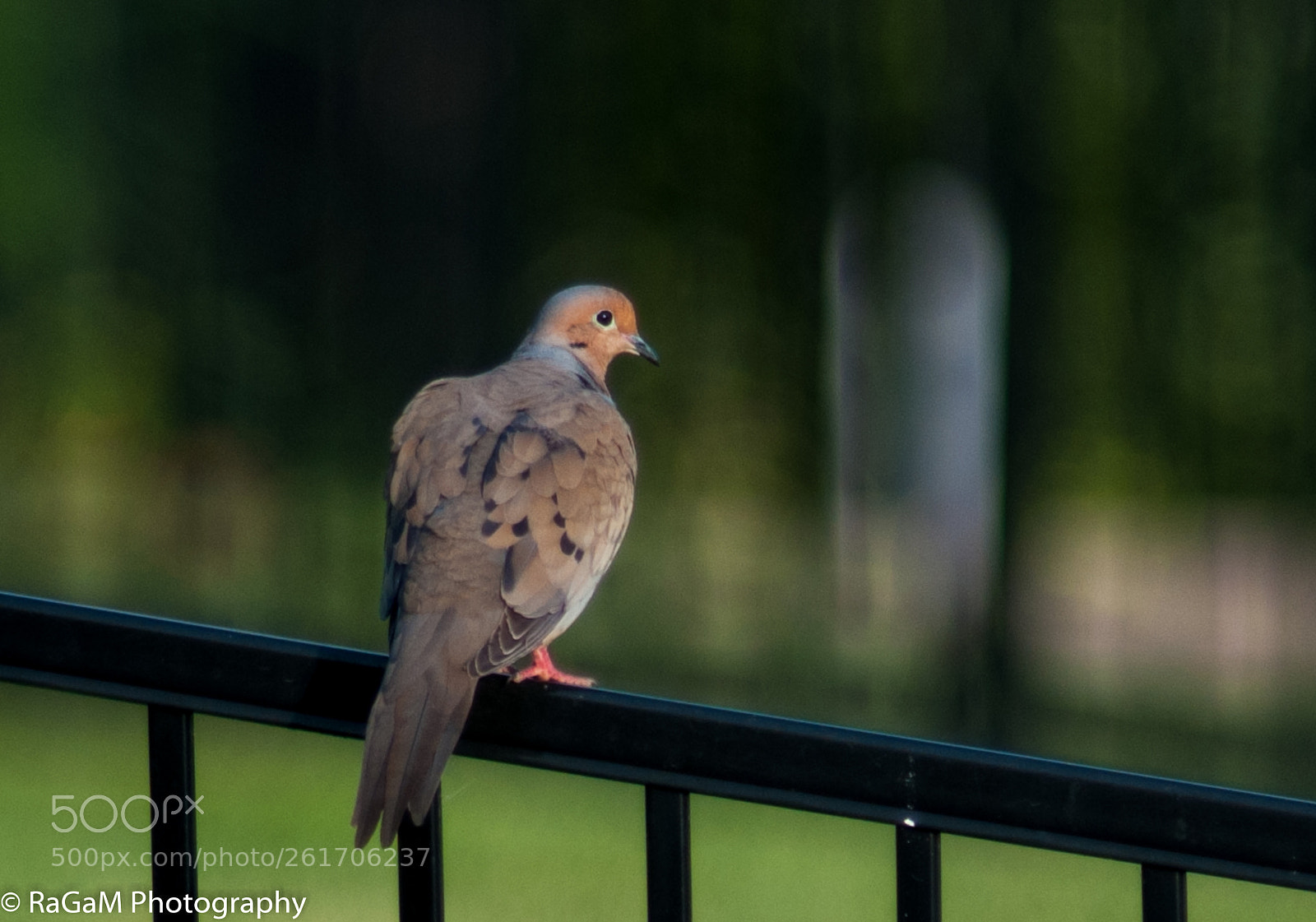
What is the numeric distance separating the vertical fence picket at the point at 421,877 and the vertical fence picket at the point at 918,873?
0.48 meters

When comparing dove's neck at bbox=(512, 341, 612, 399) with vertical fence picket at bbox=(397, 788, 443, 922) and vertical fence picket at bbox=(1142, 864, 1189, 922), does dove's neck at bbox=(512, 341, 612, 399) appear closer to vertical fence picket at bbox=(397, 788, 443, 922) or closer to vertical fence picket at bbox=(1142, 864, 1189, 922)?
vertical fence picket at bbox=(397, 788, 443, 922)

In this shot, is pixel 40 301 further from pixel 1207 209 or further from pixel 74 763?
pixel 1207 209

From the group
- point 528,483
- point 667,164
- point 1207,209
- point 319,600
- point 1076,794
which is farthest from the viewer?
point 319,600

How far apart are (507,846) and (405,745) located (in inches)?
144

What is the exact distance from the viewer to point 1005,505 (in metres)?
Answer: 4.49

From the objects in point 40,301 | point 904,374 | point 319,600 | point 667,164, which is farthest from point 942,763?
point 40,301

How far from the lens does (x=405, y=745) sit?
5.39 feet

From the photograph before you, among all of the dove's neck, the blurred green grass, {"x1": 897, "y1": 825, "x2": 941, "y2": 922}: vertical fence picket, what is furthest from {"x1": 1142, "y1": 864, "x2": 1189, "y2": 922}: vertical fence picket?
the blurred green grass

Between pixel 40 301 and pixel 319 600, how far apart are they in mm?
1399

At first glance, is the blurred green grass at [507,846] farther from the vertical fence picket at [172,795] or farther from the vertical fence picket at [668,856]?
the vertical fence picket at [668,856]

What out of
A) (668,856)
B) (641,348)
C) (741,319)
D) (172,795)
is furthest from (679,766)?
(741,319)

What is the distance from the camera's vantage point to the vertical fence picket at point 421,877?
1556 mm

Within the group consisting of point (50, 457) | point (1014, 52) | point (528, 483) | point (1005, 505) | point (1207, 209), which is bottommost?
point (528, 483)

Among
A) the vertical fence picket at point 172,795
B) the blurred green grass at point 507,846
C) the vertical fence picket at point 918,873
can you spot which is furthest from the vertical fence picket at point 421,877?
the blurred green grass at point 507,846
